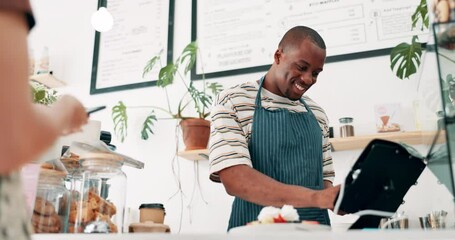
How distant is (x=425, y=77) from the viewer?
153cm

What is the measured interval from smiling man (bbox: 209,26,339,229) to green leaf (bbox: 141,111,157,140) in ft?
4.53

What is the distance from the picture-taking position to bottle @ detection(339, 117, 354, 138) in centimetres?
263

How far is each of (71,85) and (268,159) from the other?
237cm

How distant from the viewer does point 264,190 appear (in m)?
1.57

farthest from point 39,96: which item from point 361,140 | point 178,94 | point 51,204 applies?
point 361,140

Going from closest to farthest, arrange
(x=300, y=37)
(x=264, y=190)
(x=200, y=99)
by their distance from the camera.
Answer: (x=264, y=190), (x=300, y=37), (x=200, y=99)

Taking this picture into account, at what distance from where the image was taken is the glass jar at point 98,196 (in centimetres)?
139

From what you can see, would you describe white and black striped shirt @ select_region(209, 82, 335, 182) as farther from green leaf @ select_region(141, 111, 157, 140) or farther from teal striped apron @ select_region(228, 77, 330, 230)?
green leaf @ select_region(141, 111, 157, 140)

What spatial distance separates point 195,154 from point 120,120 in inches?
27.9

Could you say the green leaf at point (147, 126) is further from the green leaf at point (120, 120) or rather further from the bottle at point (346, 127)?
the bottle at point (346, 127)

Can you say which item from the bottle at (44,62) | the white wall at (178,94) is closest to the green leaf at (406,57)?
the white wall at (178,94)

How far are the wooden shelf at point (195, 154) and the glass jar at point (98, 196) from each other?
4.14 ft

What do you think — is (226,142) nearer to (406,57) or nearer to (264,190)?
→ (264,190)

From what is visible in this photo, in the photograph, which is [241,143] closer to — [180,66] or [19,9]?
[19,9]
